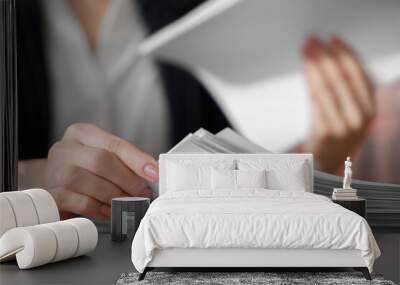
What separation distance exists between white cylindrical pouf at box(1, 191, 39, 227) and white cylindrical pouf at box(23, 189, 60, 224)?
0.16ft

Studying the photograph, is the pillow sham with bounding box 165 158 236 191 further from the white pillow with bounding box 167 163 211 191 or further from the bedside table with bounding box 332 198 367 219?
→ the bedside table with bounding box 332 198 367 219

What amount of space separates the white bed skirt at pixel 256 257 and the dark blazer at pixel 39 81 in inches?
108

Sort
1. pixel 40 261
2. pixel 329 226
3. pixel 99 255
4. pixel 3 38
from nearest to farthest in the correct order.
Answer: pixel 329 226
pixel 40 261
pixel 99 255
pixel 3 38

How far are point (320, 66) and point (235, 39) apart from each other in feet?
3.34

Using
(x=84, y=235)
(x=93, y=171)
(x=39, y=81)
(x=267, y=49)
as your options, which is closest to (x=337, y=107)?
(x=267, y=49)

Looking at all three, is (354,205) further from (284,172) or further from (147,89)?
(147,89)

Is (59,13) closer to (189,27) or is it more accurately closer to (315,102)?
(189,27)

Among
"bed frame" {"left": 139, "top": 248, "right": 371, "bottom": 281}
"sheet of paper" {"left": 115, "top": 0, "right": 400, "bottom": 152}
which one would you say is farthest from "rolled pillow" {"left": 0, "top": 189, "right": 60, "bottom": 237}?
"sheet of paper" {"left": 115, "top": 0, "right": 400, "bottom": 152}

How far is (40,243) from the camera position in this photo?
512cm

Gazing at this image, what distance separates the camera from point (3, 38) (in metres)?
7.34

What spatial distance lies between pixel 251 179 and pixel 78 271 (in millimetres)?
2074

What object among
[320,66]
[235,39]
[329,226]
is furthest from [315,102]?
[329,226]

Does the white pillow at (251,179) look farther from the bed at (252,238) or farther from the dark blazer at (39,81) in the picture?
the bed at (252,238)

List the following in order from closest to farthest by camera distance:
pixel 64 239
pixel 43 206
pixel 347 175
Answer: pixel 64 239, pixel 43 206, pixel 347 175
